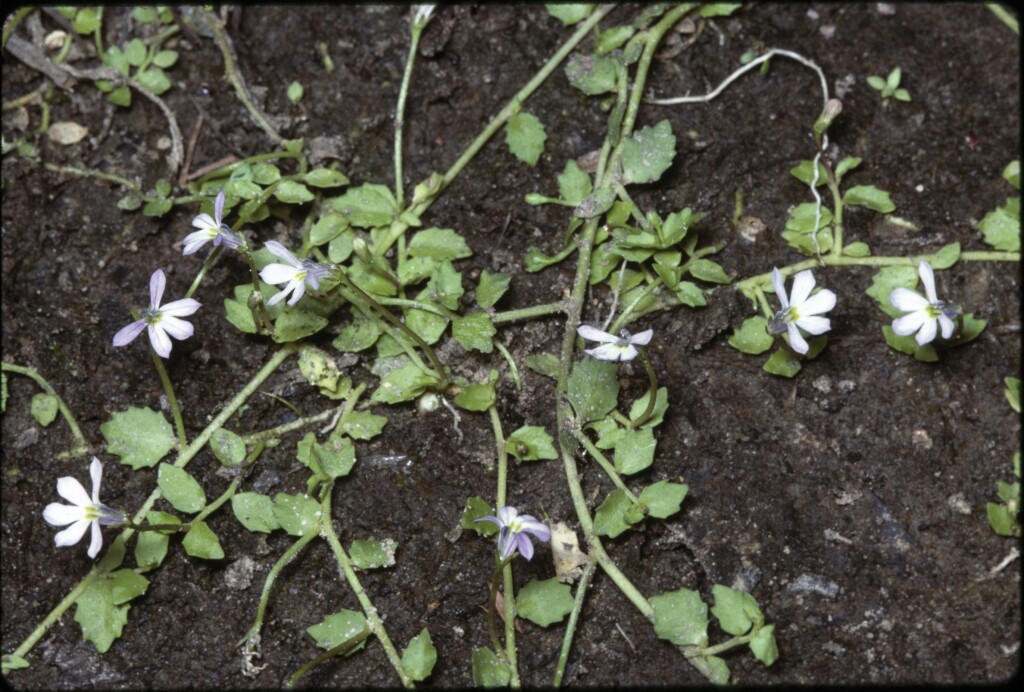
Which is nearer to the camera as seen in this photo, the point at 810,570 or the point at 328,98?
the point at 810,570

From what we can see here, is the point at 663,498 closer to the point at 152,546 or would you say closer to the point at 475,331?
the point at 475,331

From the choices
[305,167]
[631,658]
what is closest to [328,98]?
[305,167]

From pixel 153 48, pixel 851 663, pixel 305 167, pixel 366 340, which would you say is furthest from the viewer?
pixel 153 48

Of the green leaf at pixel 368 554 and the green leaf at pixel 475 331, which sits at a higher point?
the green leaf at pixel 475 331

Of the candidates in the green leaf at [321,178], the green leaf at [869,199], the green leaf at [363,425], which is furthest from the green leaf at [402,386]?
the green leaf at [869,199]

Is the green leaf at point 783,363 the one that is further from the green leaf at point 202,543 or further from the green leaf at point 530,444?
the green leaf at point 202,543

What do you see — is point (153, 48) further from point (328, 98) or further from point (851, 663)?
point (851, 663)

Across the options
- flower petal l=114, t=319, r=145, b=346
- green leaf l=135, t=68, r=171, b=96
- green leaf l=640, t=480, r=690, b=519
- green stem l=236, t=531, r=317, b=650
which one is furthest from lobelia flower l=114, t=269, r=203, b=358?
green leaf l=640, t=480, r=690, b=519

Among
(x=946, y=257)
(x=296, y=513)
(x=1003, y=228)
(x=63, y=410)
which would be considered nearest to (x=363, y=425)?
(x=296, y=513)
